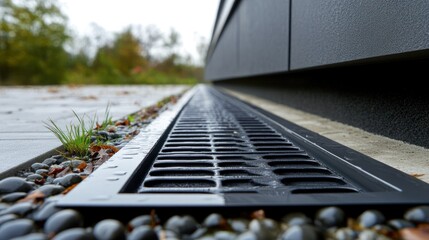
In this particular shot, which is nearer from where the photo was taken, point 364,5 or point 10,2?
point 364,5

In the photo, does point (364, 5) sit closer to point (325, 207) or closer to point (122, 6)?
point (325, 207)

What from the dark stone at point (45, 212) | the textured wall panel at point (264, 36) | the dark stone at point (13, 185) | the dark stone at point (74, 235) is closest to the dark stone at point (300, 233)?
the dark stone at point (74, 235)

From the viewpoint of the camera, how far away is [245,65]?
17.5 ft

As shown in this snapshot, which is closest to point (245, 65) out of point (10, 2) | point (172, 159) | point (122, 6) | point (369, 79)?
point (369, 79)

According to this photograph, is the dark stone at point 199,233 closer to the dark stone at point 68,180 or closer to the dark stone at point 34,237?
the dark stone at point 34,237

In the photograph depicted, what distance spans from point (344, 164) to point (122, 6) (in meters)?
31.1

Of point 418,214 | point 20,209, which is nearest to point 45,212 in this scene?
point 20,209

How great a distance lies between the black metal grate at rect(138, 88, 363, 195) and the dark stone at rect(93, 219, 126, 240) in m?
0.23

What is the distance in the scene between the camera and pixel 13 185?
97cm

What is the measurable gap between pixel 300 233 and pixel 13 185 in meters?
0.80

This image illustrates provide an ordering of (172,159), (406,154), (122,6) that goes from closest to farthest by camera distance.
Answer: (172,159)
(406,154)
(122,6)

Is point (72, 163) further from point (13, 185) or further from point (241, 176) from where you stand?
point (241, 176)

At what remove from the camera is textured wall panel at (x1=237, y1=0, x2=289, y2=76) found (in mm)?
3051

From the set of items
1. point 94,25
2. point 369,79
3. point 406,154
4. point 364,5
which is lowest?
point 406,154
